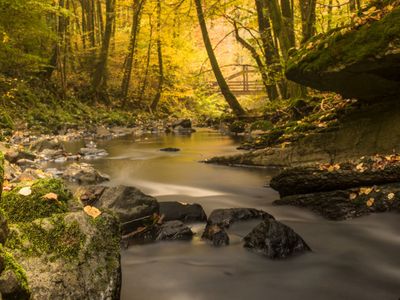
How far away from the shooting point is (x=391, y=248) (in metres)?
4.30

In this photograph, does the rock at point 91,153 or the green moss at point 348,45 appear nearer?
the green moss at point 348,45

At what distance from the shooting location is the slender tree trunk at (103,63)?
70.7 ft

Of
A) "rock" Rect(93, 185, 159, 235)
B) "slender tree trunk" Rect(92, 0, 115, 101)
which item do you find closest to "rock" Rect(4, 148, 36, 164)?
"rock" Rect(93, 185, 159, 235)

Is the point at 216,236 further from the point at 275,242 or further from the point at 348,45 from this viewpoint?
the point at 348,45

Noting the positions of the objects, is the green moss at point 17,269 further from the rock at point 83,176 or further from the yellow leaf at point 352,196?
the rock at point 83,176

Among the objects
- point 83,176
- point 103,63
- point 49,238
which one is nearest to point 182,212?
point 49,238

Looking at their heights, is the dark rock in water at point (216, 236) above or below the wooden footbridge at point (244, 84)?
below

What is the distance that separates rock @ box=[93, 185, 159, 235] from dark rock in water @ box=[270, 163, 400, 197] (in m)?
1.90

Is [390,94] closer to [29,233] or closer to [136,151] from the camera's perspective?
[29,233]

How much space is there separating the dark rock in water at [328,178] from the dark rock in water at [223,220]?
821 millimetres

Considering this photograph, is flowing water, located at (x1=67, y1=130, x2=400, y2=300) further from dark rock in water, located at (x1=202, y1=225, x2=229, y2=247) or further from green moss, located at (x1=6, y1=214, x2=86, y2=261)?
green moss, located at (x1=6, y1=214, x2=86, y2=261)

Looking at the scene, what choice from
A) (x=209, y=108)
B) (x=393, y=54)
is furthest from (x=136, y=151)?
(x=209, y=108)

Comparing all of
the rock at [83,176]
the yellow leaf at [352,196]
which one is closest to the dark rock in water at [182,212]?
the yellow leaf at [352,196]

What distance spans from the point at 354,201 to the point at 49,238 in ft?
12.3
